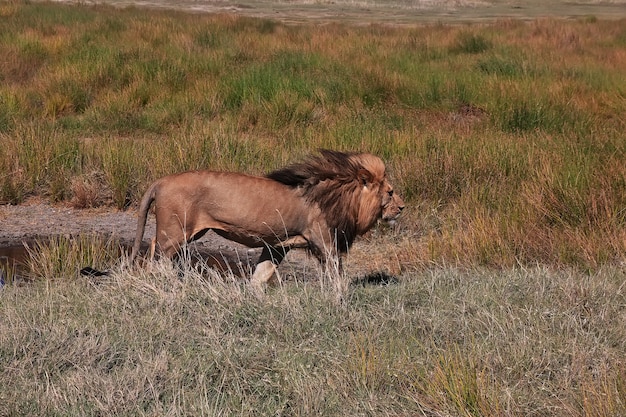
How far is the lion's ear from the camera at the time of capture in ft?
21.1

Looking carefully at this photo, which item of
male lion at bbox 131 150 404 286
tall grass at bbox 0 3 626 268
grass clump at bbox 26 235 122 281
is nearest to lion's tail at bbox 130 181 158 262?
male lion at bbox 131 150 404 286

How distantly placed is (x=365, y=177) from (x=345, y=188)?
6.4 inches

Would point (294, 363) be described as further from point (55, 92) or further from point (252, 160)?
point (55, 92)

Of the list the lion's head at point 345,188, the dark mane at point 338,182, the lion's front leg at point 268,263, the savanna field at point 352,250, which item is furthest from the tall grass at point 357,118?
the lion's front leg at point 268,263

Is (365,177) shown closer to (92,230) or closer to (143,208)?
(143,208)

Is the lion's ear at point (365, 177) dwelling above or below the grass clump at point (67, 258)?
above

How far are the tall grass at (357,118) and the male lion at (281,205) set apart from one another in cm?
78

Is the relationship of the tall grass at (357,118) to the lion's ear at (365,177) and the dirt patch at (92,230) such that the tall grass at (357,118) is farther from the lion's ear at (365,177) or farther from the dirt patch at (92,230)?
the lion's ear at (365,177)

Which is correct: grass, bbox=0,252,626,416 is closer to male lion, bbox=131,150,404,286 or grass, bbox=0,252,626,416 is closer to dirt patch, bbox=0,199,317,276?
male lion, bbox=131,150,404,286

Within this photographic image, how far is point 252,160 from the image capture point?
10.5 m

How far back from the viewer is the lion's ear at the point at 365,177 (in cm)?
643

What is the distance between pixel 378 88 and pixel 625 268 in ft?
30.4

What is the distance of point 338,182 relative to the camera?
6.43m

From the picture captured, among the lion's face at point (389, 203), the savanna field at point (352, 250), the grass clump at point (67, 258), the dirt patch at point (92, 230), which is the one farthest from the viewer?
the dirt patch at point (92, 230)
